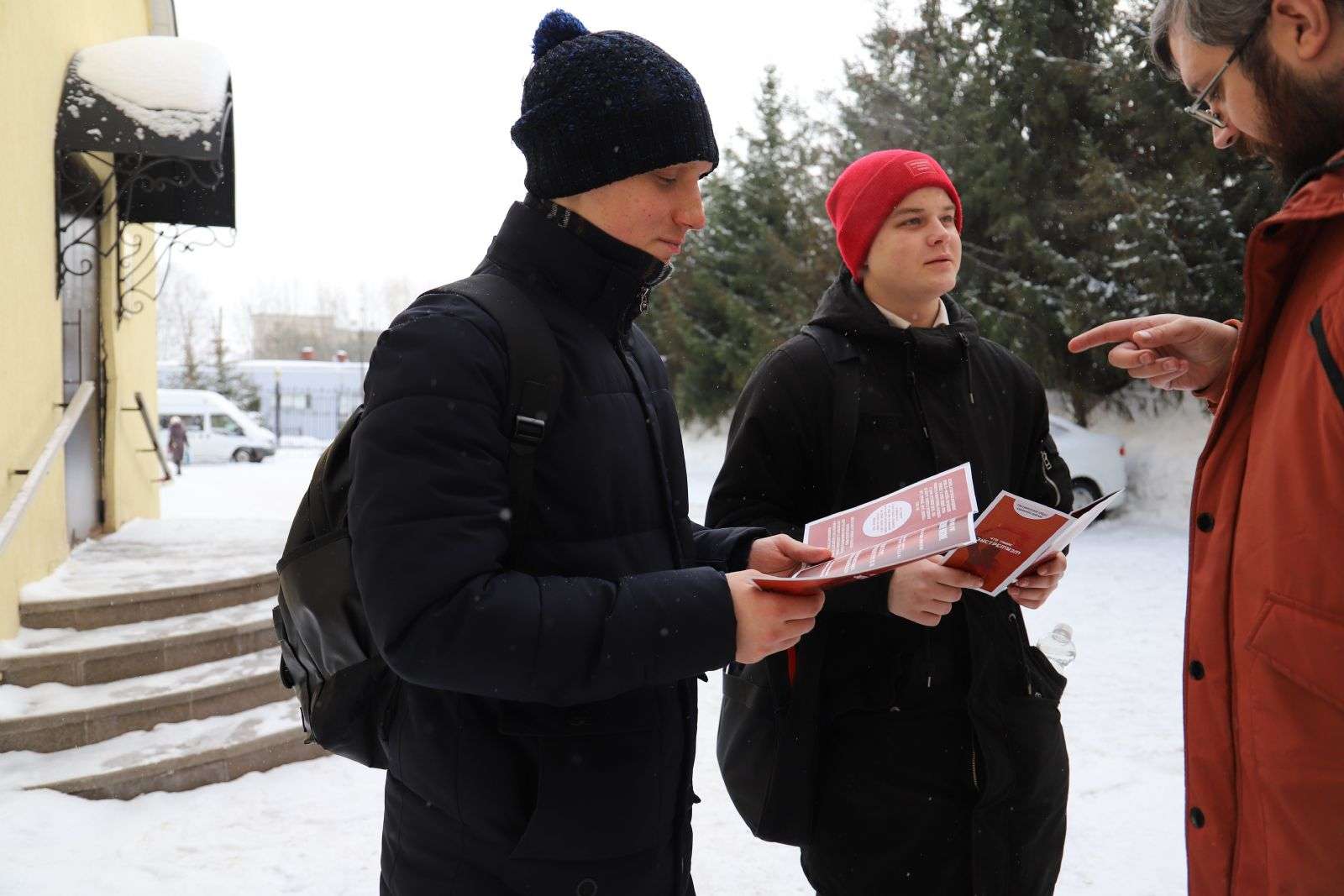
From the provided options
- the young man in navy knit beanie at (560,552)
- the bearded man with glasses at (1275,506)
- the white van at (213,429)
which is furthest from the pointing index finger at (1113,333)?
the white van at (213,429)

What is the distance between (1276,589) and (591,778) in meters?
1.10

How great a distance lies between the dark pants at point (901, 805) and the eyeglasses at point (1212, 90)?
1.44 meters

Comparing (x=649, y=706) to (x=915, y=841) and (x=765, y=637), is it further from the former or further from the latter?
(x=915, y=841)

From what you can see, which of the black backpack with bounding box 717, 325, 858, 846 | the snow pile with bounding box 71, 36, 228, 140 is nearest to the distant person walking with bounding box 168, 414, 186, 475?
the snow pile with bounding box 71, 36, 228, 140

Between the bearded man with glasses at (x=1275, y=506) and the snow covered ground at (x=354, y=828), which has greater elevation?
the bearded man with glasses at (x=1275, y=506)

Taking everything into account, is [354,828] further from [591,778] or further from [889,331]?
[889,331]

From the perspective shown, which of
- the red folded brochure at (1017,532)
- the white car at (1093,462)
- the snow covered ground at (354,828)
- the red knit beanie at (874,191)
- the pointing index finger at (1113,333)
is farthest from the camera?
the white car at (1093,462)

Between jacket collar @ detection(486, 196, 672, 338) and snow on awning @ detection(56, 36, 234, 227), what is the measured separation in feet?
19.9

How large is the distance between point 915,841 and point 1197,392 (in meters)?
1.23

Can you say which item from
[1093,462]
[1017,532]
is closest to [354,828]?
[1017,532]

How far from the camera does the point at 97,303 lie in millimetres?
8453

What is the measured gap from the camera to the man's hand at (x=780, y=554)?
189 cm

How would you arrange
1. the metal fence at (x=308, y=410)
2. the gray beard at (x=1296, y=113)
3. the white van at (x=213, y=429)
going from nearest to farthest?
the gray beard at (x=1296, y=113), the white van at (x=213, y=429), the metal fence at (x=308, y=410)

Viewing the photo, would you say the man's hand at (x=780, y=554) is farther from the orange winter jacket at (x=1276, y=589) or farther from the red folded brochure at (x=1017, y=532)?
the orange winter jacket at (x=1276, y=589)
